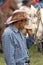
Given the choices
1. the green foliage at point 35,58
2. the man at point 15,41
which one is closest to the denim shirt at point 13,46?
the man at point 15,41

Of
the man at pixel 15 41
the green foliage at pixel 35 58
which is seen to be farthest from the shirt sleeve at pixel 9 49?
the green foliage at pixel 35 58

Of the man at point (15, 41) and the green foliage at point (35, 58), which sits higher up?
the man at point (15, 41)

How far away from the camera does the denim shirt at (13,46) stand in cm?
479

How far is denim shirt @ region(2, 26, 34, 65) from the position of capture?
4.79 meters

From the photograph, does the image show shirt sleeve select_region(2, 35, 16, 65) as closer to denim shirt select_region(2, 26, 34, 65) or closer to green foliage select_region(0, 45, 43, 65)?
denim shirt select_region(2, 26, 34, 65)

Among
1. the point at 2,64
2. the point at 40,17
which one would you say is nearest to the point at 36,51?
the point at 40,17

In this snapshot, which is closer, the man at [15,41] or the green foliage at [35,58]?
the man at [15,41]

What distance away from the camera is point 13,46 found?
4.82 meters

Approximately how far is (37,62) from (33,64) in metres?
0.30

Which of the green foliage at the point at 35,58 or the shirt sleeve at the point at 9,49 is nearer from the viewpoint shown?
the shirt sleeve at the point at 9,49

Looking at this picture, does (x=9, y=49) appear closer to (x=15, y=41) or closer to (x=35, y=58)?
(x=15, y=41)

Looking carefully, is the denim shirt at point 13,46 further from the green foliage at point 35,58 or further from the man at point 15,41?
the green foliage at point 35,58

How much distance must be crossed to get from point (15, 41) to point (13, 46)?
0.25ft

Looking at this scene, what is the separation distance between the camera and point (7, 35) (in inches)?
189
